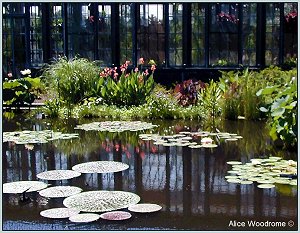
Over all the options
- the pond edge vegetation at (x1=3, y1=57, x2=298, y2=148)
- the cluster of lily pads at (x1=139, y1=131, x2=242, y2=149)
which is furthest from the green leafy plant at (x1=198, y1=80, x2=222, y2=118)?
the cluster of lily pads at (x1=139, y1=131, x2=242, y2=149)

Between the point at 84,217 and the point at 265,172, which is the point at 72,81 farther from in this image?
the point at 84,217

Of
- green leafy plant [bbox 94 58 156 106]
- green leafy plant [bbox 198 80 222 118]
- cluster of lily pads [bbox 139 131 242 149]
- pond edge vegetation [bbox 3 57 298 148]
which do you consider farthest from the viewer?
green leafy plant [bbox 94 58 156 106]

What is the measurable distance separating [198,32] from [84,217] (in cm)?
1226

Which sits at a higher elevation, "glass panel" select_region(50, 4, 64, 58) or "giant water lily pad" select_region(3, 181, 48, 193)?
"glass panel" select_region(50, 4, 64, 58)

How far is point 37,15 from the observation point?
1623 cm

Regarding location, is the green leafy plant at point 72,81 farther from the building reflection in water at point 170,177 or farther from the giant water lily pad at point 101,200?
the giant water lily pad at point 101,200

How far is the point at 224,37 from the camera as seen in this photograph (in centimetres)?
1627

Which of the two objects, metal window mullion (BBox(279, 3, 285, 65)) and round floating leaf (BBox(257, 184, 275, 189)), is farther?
metal window mullion (BBox(279, 3, 285, 65))

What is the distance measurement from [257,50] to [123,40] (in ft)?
12.3

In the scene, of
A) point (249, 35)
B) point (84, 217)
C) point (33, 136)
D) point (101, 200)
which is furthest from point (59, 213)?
point (249, 35)

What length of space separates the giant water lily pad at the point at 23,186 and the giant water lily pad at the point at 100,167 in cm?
64

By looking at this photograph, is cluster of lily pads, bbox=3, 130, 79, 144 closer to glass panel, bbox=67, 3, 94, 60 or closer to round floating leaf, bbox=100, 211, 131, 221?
round floating leaf, bbox=100, 211, 131, 221

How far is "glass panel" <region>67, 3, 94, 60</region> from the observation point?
16.2 meters

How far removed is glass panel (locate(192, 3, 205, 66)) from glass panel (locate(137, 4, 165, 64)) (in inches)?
34.2
